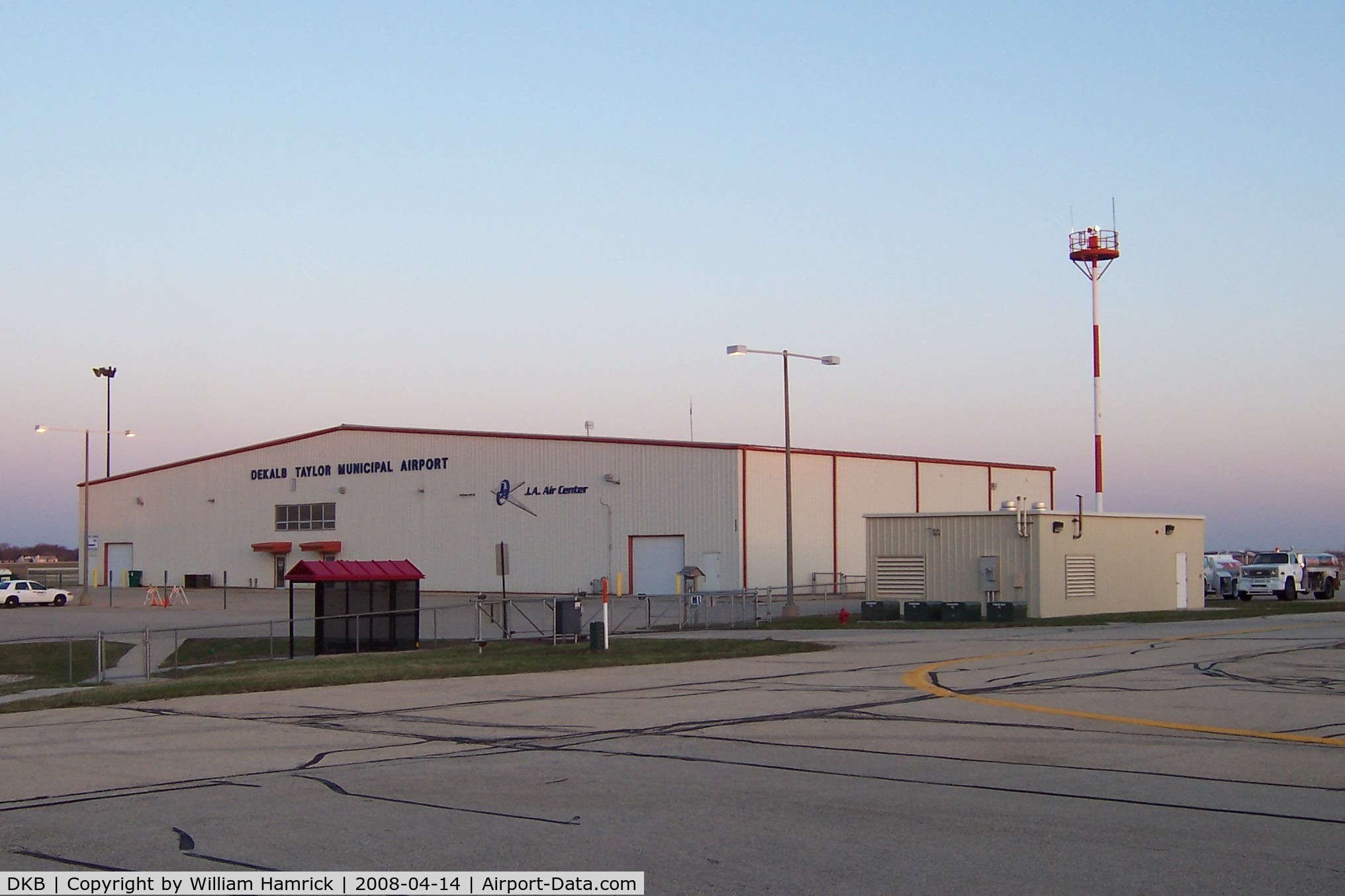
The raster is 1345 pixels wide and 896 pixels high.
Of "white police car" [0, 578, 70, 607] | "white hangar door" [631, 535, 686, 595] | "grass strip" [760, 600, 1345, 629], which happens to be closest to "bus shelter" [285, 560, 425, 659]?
"grass strip" [760, 600, 1345, 629]

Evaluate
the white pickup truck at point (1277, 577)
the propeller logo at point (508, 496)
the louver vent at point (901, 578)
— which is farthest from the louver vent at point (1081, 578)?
the propeller logo at point (508, 496)

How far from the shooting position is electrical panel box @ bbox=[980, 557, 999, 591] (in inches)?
1553

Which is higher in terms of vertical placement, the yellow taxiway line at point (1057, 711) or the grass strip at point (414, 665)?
the yellow taxiway line at point (1057, 711)

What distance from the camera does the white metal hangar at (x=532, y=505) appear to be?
57219mm

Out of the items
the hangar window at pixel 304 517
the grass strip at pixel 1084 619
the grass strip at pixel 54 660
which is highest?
the hangar window at pixel 304 517

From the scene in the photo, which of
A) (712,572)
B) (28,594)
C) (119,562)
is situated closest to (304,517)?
(28,594)

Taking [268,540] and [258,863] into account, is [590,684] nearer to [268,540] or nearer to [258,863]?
[258,863]

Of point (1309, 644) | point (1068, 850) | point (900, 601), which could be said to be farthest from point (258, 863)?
point (900, 601)

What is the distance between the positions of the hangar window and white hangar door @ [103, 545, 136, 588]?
13.1 metres

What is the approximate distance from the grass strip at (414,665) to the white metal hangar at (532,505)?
1085 inches

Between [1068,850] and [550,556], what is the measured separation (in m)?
53.8

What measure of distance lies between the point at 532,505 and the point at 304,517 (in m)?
16.5

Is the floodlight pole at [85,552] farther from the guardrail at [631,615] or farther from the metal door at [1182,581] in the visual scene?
the metal door at [1182,581]

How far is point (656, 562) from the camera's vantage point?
5834 cm
